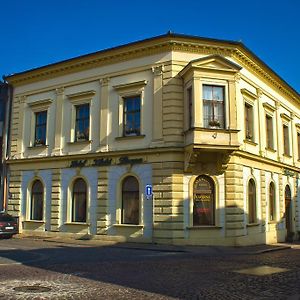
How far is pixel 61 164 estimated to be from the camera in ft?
80.3

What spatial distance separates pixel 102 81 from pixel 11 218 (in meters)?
9.69

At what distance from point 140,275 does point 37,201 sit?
15241 millimetres

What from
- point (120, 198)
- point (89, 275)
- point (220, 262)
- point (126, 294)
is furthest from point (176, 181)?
point (126, 294)

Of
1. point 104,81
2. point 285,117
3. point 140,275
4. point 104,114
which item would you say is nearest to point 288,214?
point 285,117

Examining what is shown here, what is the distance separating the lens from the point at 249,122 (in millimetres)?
24000

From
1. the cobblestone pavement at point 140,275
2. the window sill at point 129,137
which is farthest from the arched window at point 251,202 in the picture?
the window sill at point 129,137

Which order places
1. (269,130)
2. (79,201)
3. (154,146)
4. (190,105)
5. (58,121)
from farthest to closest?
(269,130), (58,121), (79,201), (154,146), (190,105)

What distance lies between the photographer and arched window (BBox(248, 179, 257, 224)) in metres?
22.7

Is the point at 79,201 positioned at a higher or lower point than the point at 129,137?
lower

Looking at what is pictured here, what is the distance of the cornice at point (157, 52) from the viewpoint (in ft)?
70.7

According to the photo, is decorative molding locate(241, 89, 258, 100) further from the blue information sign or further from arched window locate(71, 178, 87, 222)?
arched window locate(71, 178, 87, 222)

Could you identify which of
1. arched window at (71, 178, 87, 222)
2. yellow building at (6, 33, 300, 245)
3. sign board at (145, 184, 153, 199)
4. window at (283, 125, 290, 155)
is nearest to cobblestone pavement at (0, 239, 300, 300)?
sign board at (145, 184, 153, 199)

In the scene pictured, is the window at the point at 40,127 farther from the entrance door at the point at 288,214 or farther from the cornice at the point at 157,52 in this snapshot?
the entrance door at the point at 288,214

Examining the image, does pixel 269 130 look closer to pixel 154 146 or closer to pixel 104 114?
pixel 154 146
